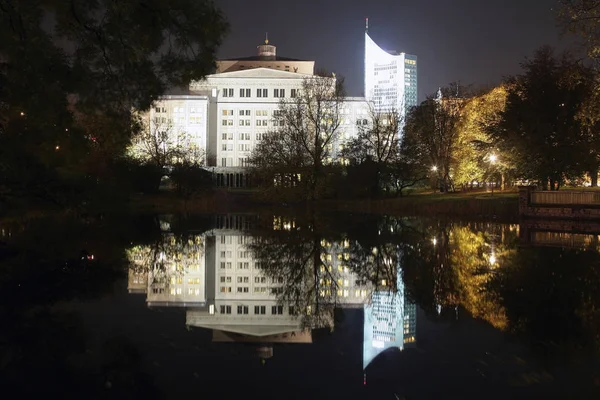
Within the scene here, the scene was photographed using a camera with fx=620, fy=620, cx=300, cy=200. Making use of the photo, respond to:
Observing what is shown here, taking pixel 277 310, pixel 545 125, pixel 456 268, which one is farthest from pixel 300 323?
pixel 545 125

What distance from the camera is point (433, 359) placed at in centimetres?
827

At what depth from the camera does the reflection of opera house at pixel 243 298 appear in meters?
9.76

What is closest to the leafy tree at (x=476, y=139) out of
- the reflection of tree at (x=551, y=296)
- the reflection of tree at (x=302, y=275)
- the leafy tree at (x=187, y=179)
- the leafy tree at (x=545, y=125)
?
the leafy tree at (x=545, y=125)

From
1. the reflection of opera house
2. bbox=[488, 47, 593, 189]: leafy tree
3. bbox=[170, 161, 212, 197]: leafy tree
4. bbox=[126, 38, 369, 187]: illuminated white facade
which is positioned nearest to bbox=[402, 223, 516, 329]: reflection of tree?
the reflection of opera house

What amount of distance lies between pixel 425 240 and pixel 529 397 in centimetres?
1930

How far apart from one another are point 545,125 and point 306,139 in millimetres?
23211

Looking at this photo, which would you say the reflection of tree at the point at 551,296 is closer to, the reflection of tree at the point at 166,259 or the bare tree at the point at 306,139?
the reflection of tree at the point at 166,259

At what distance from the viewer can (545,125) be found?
45.6 metres

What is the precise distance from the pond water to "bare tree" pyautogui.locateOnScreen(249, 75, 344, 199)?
37430 mm

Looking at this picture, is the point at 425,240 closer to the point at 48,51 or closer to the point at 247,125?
the point at 48,51

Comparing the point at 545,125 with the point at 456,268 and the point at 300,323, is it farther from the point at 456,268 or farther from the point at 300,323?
the point at 300,323

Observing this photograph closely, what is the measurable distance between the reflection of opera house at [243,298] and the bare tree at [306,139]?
37298 millimetres

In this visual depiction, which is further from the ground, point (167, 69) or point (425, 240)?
point (167, 69)

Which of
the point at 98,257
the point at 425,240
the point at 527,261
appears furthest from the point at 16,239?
the point at 527,261
